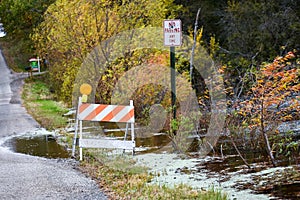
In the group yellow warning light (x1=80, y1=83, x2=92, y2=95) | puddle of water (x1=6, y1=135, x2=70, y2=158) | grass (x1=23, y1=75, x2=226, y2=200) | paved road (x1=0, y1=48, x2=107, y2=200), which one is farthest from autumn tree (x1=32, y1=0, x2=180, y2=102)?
paved road (x1=0, y1=48, x2=107, y2=200)

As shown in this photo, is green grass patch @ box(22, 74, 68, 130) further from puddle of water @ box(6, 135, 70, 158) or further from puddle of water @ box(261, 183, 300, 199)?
puddle of water @ box(261, 183, 300, 199)

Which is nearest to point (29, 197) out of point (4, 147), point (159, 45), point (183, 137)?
point (183, 137)

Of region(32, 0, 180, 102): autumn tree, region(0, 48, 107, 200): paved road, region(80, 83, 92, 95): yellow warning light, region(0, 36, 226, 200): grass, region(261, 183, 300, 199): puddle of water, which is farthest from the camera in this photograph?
region(80, 83, 92, 95): yellow warning light

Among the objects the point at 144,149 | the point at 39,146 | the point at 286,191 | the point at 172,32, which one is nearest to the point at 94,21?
A: the point at 39,146

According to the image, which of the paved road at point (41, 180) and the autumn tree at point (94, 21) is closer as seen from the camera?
the paved road at point (41, 180)

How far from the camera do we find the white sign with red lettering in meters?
11.3

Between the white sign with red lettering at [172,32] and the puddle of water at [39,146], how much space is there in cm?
303

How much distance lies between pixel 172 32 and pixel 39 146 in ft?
13.4

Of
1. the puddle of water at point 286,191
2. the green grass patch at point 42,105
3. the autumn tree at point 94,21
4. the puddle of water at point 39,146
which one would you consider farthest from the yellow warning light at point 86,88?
the puddle of water at point 286,191

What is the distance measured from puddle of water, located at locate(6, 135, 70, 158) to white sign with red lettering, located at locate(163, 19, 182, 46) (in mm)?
3034

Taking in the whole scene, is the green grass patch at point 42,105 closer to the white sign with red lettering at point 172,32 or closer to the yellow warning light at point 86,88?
the yellow warning light at point 86,88

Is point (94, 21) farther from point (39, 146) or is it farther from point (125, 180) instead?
point (125, 180)

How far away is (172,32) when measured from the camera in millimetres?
11312

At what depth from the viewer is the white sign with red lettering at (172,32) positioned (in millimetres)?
11273
